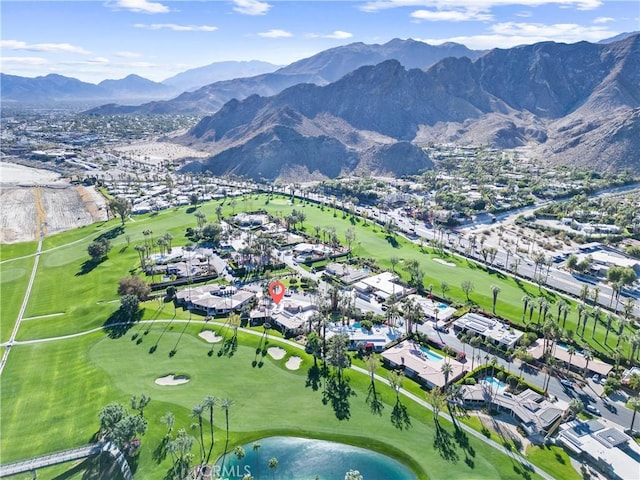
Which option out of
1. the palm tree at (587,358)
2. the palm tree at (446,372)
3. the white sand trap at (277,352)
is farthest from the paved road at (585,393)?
the white sand trap at (277,352)

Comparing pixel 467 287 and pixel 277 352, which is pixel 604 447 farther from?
pixel 277 352

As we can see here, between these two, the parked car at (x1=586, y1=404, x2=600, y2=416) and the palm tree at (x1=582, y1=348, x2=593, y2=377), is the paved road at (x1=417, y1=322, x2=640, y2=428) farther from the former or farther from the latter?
the palm tree at (x1=582, y1=348, x2=593, y2=377)

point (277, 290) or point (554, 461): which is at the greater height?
point (277, 290)

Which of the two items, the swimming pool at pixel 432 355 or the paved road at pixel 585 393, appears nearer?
the paved road at pixel 585 393

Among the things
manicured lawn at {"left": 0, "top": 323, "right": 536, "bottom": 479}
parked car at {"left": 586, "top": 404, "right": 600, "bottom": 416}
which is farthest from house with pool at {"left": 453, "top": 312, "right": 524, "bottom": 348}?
manicured lawn at {"left": 0, "top": 323, "right": 536, "bottom": 479}

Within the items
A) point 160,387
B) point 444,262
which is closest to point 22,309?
point 160,387

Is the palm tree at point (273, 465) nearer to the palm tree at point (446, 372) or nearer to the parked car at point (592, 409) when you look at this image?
the palm tree at point (446, 372)
